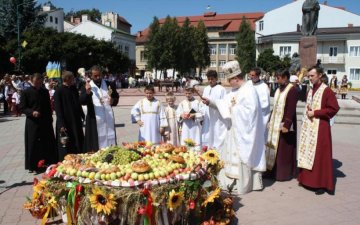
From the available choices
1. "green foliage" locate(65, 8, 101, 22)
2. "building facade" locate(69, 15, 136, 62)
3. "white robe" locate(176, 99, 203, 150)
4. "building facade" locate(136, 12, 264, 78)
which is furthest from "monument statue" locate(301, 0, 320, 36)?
"green foliage" locate(65, 8, 101, 22)

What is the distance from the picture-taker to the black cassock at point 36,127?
7708mm

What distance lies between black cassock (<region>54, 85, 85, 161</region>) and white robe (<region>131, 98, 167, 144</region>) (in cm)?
112

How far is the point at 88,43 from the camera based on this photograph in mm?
49156

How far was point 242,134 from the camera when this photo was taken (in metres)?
6.34

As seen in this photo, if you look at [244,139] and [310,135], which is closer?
[244,139]

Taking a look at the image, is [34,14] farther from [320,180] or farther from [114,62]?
[320,180]

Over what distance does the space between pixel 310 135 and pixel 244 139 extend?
46.5 inches

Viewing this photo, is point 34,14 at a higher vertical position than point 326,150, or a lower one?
higher

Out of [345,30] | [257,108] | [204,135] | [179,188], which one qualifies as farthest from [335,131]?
[345,30]

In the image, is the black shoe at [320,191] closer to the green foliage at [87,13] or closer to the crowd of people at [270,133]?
the crowd of people at [270,133]

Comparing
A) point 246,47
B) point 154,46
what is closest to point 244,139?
point 154,46

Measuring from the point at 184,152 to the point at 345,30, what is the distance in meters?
57.5

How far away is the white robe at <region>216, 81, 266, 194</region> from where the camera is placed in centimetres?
631

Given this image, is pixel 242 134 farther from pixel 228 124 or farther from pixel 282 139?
pixel 282 139
